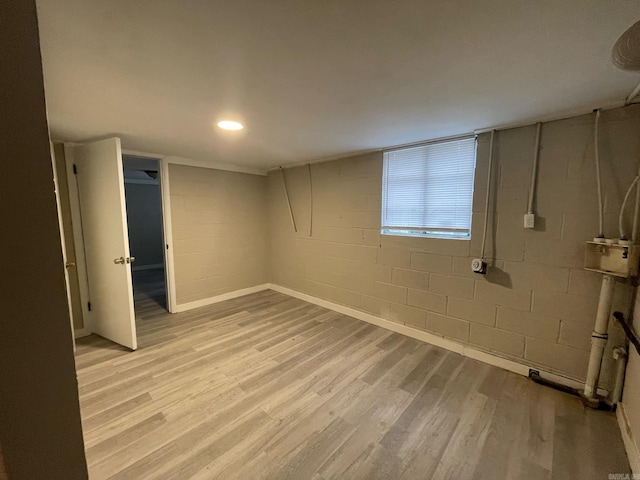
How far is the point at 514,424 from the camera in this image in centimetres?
170

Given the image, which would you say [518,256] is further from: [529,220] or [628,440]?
[628,440]

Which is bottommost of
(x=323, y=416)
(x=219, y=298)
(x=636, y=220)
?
(x=323, y=416)

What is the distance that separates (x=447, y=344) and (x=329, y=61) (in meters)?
2.71

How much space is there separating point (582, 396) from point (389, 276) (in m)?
1.77

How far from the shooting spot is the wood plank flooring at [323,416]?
4.66ft

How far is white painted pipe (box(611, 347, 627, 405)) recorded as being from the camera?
1.75 meters

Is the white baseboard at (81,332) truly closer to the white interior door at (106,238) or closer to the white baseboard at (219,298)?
the white interior door at (106,238)

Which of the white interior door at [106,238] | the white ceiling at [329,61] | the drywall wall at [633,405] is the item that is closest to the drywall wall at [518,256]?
the drywall wall at [633,405]

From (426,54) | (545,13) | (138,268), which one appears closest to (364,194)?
(426,54)

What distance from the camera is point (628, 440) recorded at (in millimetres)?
1494

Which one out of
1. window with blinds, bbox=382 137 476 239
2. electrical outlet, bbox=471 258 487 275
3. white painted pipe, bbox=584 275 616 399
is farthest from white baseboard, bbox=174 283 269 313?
white painted pipe, bbox=584 275 616 399

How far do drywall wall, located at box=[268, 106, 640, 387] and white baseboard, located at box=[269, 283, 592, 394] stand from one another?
60 millimetres

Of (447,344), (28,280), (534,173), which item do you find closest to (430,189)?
(534,173)

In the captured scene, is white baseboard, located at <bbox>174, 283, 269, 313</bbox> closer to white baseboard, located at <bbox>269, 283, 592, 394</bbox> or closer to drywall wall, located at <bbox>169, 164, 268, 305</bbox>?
drywall wall, located at <bbox>169, 164, 268, 305</bbox>
